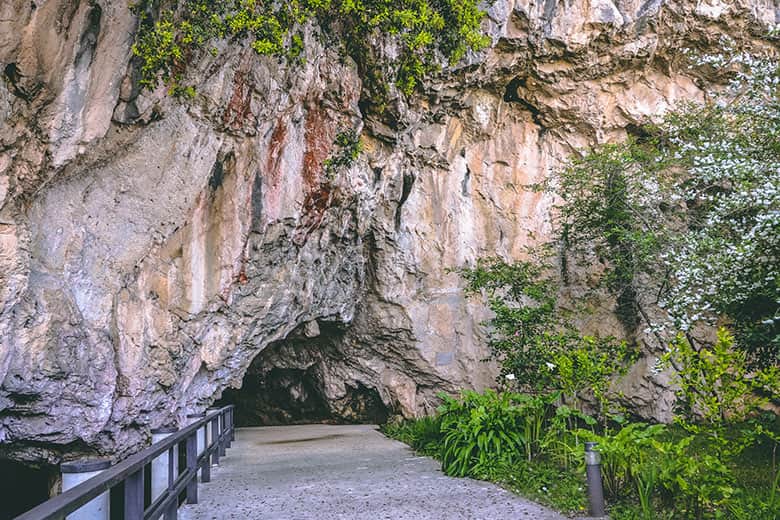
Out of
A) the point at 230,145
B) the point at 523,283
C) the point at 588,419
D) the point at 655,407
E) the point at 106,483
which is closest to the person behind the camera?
the point at 106,483

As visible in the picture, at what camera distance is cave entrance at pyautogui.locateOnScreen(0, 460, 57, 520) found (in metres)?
7.93

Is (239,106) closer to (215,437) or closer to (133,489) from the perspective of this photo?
(215,437)

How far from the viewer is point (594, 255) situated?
13.2 metres

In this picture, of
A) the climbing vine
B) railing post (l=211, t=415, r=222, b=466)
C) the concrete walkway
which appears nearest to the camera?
the concrete walkway

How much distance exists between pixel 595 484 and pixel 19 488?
7601 millimetres

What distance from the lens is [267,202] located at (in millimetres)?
8789

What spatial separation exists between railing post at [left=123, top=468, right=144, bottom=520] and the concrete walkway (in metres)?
2.21

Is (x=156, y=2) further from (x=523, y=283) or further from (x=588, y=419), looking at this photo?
(x=523, y=283)

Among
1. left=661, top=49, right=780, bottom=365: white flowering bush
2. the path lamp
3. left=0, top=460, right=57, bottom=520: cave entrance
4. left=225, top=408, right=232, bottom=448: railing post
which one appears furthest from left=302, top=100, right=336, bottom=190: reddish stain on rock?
the path lamp

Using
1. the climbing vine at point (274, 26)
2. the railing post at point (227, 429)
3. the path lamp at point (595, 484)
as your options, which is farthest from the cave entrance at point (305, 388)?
the path lamp at point (595, 484)

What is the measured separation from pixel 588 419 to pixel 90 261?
5634mm

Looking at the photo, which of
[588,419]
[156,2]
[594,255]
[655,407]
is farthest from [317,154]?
[655,407]

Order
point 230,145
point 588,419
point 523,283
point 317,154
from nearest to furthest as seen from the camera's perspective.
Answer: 1. point 588,419
2. point 230,145
3. point 317,154
4. point 523,283

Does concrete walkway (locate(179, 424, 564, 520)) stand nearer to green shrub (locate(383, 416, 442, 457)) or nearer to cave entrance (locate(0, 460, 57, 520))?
green shrub (locate(383, 416, 442, 457))
